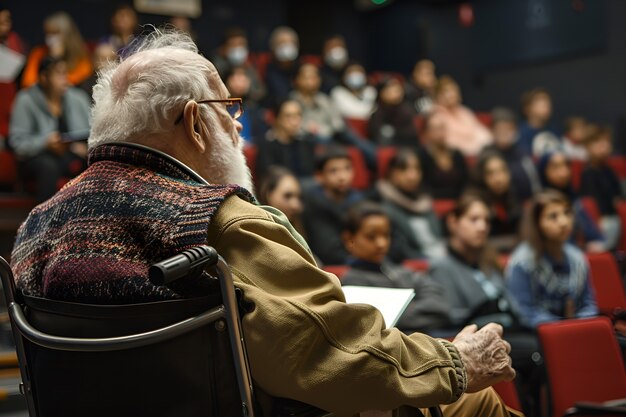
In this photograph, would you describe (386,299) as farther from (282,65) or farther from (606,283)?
(282,65)

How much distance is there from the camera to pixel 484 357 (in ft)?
3.21

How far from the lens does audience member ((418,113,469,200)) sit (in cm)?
414

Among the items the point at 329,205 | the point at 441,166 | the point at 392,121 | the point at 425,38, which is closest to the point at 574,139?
the point at 392,121

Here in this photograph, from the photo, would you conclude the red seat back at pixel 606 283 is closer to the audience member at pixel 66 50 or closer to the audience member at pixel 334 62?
the audience member at pixel 66 50

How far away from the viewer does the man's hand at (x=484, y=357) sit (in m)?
0.96

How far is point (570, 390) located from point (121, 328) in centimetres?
85

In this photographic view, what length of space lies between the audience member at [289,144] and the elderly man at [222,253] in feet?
8.76

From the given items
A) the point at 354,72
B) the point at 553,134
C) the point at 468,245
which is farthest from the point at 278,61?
the point at 468,245

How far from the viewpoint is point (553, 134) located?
5.34 metres

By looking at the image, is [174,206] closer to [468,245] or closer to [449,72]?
[468,245]

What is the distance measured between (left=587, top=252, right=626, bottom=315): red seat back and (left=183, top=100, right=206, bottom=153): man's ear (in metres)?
0.81

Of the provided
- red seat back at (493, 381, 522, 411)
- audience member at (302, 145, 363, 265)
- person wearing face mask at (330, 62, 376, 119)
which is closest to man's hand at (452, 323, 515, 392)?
red seat back at (493, 381, 522, 411)

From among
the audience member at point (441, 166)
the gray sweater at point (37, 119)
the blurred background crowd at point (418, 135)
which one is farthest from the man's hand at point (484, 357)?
the audience member at point (441, 166)

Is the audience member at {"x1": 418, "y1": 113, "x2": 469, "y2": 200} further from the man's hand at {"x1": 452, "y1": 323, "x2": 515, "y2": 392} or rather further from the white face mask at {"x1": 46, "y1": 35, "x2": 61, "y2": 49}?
the man's hand at {"x1": 452, "y1": 323, "x2": 515, "y2": 392}
